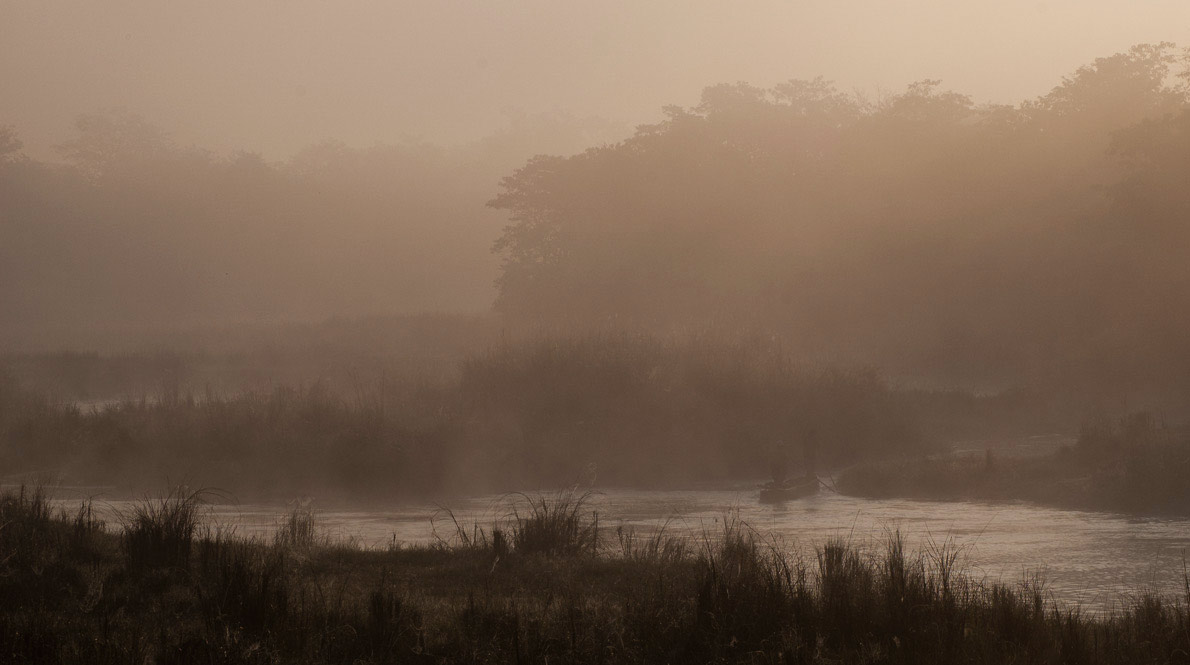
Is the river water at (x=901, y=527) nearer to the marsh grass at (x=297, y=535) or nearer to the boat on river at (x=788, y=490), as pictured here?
the boat on river at (x=788, y=490)

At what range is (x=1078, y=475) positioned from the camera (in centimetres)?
2712

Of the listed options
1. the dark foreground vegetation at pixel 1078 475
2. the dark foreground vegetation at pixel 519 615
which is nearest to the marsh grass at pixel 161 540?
the dark foreground vegetation at pixel 519 615

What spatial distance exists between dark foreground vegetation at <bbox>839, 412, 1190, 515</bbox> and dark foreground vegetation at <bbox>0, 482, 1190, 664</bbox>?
41.7ft

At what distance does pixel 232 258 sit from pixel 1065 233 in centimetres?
6274

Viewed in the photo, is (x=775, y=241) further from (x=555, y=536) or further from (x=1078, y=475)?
(x=555, y=536)

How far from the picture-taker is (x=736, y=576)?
12.3 metres

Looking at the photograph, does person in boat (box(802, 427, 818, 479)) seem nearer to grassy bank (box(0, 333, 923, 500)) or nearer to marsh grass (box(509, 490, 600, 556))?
grassy bank (box(0, 333, 923, 500))

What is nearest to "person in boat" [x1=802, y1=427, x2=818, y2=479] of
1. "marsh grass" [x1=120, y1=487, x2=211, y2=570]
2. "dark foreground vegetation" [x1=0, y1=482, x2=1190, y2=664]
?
"dark foreground vegetation" [x1=0, y1=482, x2=1190, y2=664]

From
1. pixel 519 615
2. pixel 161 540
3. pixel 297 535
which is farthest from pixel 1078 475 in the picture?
pixel 161 540

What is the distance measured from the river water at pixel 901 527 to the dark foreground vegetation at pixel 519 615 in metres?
2.62

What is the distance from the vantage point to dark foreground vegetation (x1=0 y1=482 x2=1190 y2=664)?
10.5 meters

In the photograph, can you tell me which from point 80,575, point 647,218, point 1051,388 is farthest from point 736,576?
point 647,218

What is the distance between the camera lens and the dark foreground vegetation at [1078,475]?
81.6ft

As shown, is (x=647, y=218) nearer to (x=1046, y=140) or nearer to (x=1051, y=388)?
(x=1046, y=140)
